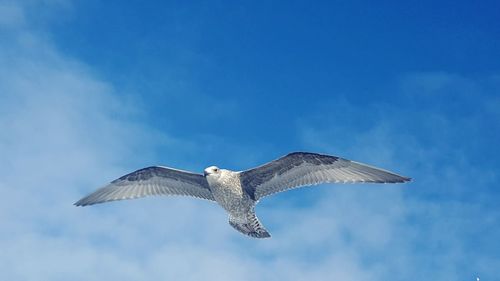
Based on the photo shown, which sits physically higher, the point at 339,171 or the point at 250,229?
the point at 339,171

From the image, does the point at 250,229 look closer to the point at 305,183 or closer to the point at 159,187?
the point at 305,183

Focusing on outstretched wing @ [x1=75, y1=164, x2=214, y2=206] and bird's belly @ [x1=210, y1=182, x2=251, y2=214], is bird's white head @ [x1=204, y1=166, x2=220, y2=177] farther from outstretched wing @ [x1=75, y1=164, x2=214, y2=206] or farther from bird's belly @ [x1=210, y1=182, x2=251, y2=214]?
outstretched wing @ [x1=75, y1=164, x2=214, y2=206]

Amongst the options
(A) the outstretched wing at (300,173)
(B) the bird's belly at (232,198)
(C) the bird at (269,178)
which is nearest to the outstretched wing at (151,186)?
(C) the bird at (269,178)

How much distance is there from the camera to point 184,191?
1035 inches

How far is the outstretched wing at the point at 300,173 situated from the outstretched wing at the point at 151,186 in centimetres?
218

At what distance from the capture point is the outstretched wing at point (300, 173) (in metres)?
24.0

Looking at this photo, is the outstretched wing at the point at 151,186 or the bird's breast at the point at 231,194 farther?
the outstretched wing at the point at 151,186

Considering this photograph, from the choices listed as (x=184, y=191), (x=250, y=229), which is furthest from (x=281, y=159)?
(x=184, y=191)

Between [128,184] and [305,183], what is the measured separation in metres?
7.37

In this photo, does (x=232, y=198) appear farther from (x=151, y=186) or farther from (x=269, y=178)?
(x=151, y=186)

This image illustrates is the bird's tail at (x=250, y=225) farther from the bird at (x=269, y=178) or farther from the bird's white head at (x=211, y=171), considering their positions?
the bird's white head at (x=211, y=171)

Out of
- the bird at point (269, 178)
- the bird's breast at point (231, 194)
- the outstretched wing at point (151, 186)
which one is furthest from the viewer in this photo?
the outstretched wing at point (151, 186)

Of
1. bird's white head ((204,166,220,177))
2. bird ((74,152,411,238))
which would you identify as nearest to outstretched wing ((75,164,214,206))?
bird ((74,152,411,238))

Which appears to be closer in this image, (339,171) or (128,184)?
(339,171)
